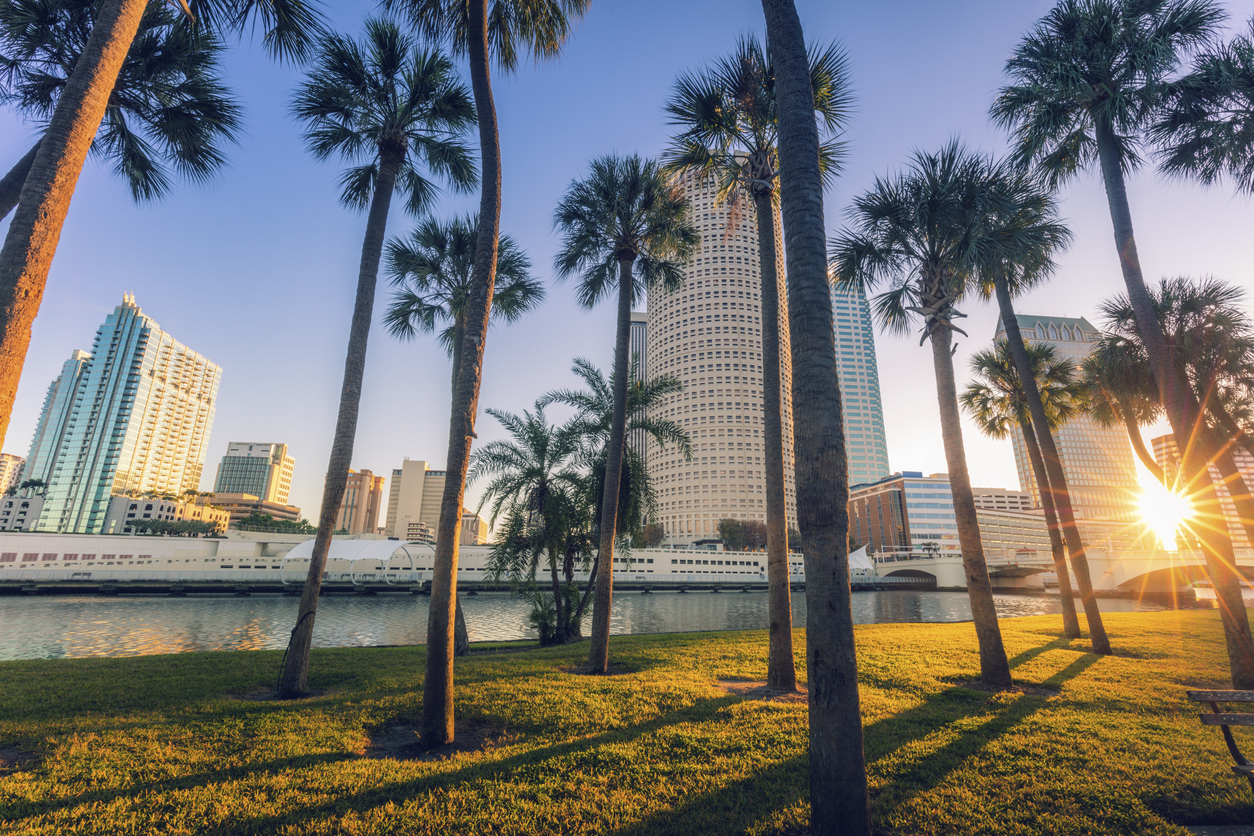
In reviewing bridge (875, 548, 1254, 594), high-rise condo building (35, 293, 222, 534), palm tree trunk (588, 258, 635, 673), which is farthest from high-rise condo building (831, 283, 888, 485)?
high-rise condo building (35, 293, 222, 534)

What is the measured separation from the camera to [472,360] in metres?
6.74

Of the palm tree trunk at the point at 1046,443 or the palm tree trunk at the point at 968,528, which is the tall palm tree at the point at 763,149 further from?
the palm tree trunk at the point at 1046,443

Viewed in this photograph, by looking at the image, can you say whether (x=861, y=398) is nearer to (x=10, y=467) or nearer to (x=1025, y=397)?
(x=1025, y=397)

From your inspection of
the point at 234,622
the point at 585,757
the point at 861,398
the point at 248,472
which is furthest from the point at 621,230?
the point at 248,472

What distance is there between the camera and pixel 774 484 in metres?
9.21

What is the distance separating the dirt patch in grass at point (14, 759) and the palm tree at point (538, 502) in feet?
37.7

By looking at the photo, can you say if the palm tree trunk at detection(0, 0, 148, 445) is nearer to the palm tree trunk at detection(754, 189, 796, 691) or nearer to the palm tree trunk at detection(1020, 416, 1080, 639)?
the palm tree trunk at detection(754, 189, 796, 691)

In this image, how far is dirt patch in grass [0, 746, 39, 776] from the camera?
182 inches

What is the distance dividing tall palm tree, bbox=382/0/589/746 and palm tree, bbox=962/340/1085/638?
17.2 meters

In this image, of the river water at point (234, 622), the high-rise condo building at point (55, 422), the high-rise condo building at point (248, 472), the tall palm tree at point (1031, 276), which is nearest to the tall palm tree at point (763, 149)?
the tall palm tree at point (1031, 276)

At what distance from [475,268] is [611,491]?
18.9ft

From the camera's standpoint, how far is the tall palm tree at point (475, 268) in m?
5.91

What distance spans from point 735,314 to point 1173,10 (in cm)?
11514

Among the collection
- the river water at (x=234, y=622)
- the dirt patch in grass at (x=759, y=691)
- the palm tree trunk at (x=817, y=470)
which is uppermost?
the palm tree trunk at (x=817, y=470)
